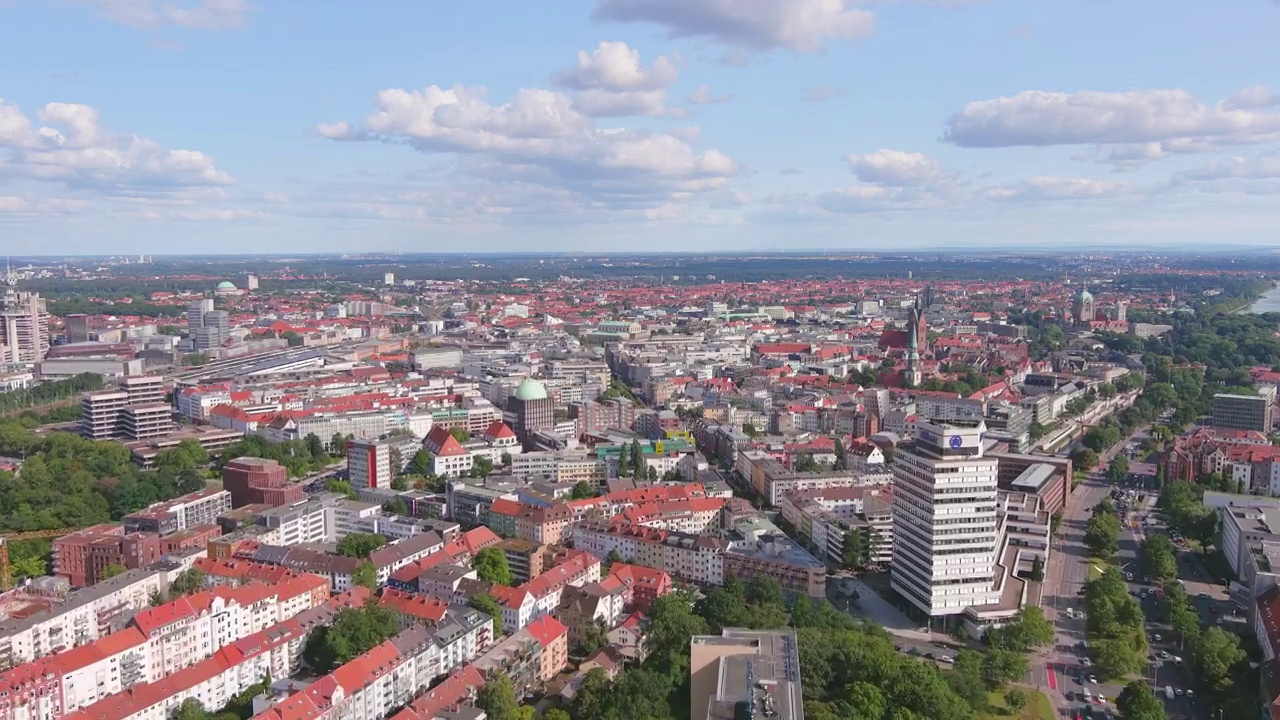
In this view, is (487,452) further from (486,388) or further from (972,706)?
(972,706)

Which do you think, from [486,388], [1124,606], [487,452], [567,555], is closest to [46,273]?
[486,388]

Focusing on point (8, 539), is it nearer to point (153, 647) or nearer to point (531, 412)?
point (153, 647)

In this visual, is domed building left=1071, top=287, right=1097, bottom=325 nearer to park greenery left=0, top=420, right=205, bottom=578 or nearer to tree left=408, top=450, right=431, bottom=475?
tree left=408, top=450, right=431, bottom=475

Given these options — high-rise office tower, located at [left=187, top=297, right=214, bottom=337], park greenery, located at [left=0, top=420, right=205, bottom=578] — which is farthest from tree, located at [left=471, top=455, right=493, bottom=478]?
high-rise office tower, located at [left=187, top=297, right=214, bottom=337]

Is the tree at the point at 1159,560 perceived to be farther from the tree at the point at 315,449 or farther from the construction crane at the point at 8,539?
the construction crane at the point at 8,539

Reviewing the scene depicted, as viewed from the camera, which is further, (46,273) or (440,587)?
(46,273)

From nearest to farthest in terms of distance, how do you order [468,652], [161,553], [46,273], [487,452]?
[468,652] → [161,553] → [487,452] → [46,273]

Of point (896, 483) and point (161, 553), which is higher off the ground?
point (896, 483)
